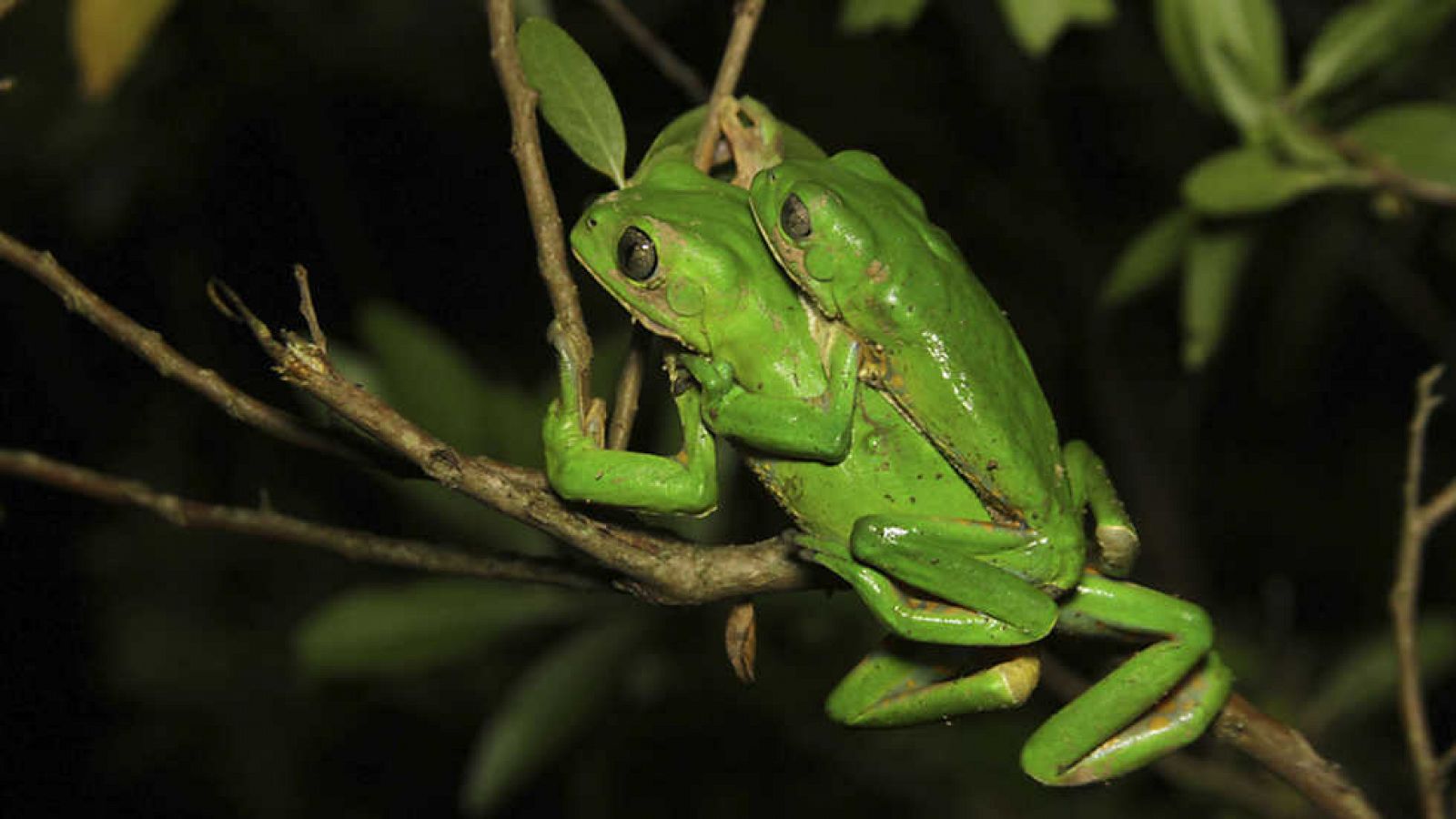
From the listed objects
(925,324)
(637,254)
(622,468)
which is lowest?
(622,468)

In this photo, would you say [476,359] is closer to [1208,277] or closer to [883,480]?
[1208,277]

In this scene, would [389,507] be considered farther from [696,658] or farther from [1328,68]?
[1328,68]

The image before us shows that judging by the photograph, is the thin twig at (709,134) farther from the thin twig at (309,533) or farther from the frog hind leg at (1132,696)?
the frog hind leg at (1132,696)

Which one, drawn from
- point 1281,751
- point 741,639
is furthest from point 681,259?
point 1281,751

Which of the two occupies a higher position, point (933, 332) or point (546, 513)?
point (933, 332)

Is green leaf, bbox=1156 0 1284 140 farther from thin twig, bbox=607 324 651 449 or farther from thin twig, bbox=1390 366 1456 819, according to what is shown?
thin twig, bbox=607 324 651 449

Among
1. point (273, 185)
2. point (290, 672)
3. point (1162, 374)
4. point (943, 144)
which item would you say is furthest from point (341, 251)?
point (1162, 374)

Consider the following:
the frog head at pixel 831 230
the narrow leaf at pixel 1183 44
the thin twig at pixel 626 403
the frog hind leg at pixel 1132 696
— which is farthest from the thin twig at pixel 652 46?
the frog hind leg at pixel 1132 696
